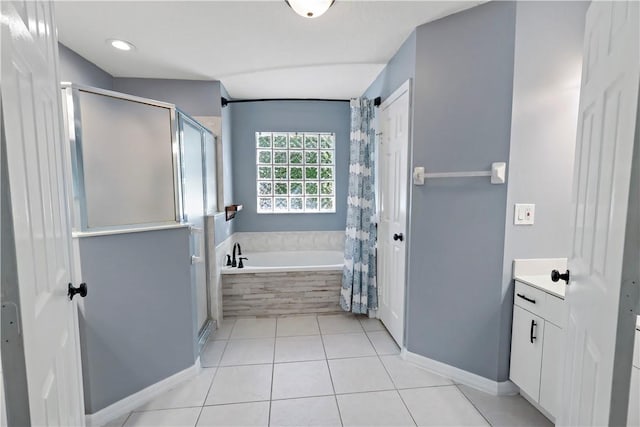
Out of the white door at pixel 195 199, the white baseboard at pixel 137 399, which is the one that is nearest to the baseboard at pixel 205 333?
the white door at pixel 195 199

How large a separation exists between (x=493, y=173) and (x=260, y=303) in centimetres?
246

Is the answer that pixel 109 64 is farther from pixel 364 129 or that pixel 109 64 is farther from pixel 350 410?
pixel 350 410

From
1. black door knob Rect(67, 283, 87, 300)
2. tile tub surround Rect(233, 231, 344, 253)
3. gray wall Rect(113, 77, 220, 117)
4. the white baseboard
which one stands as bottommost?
the white baseboard

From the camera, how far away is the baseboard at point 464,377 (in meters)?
1.91

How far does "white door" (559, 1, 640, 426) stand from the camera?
75 centimetres

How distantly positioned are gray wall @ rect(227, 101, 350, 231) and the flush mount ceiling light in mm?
2329

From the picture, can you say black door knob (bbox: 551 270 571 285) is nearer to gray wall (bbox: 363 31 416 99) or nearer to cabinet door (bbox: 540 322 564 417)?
cabinet door (bbox: 540 322 564 417)

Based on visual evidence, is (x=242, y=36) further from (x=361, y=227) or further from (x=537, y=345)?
(x=537, y=345)

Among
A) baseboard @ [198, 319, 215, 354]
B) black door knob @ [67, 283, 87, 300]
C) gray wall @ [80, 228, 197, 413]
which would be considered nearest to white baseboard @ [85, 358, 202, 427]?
gray wall @ [80, 228, 197, 413]

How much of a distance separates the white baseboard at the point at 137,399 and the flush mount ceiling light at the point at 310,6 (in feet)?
8.09

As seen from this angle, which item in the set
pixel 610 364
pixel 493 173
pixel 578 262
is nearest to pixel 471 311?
pixel 493 173

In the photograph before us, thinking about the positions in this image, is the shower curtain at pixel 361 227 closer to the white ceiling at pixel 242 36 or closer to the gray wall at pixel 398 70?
the gray wall at pixel 398 70

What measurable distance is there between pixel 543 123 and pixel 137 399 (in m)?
3.05

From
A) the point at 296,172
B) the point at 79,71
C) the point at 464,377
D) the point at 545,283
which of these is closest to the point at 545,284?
the point at 545,283
